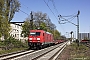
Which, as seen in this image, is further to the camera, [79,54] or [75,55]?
[79,54]

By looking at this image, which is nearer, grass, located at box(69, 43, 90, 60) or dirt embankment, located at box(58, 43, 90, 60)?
grass, located at box(69, 43, 90, 60)

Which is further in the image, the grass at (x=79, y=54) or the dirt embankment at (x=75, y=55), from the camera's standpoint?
the dirt embankment at (x=75, y=55)

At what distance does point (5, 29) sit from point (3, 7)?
3.84 m

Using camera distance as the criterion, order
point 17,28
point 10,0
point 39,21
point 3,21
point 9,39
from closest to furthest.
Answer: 1. point 3,21
2. point 9,39
3. point 10,0
4. point 39,21
5. point 17,28

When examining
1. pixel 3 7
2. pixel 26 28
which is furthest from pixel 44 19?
pixel 3 7

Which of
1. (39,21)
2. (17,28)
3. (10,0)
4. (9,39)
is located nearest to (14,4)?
(10,0)

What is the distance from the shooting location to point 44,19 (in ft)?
249

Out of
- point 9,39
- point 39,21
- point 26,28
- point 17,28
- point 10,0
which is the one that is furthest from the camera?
point 17,28

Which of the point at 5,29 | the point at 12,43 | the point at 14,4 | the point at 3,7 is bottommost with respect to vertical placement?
the point at 12,43

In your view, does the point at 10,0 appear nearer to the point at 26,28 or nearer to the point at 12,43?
the point at 12,43

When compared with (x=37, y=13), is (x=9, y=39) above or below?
below

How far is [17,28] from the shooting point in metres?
101

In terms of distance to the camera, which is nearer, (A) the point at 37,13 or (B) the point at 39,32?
(B) the point at 39,32

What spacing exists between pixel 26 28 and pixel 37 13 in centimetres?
1053
